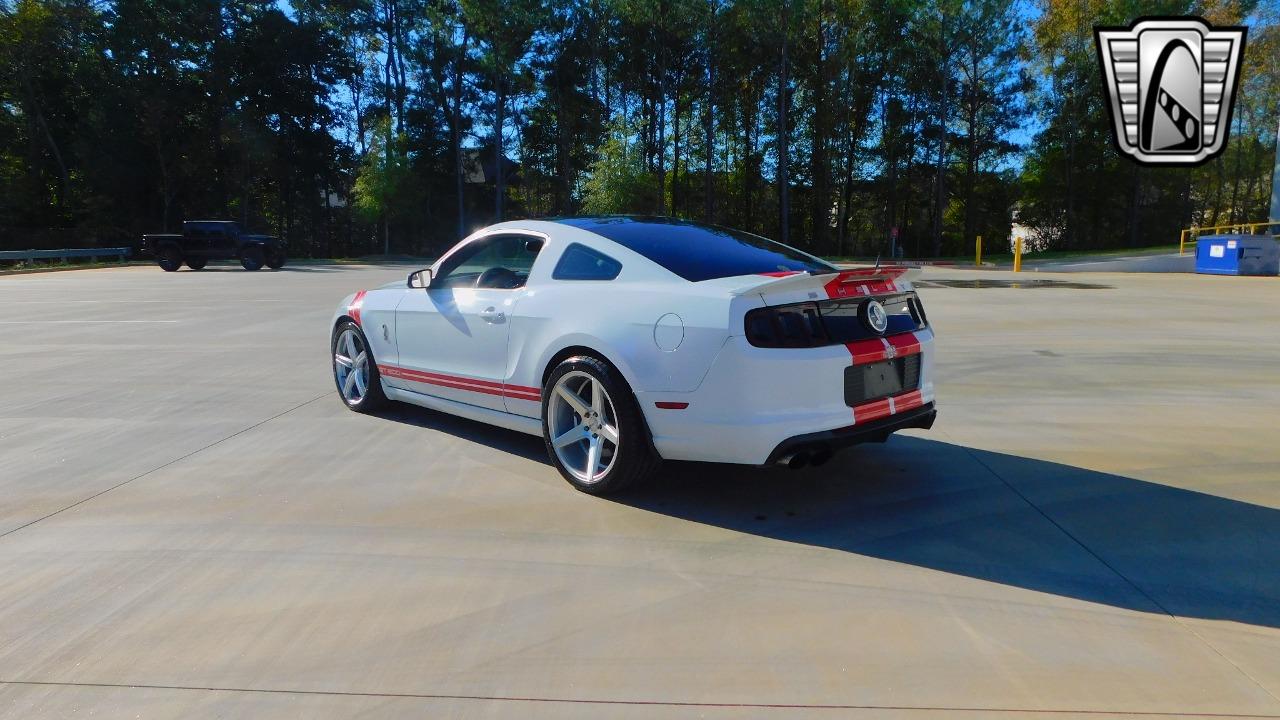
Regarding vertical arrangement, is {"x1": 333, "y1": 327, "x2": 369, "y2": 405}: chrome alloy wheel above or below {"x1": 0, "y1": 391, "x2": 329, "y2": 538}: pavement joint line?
above

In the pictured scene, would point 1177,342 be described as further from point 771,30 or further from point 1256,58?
point 1256,58

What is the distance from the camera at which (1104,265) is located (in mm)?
30891

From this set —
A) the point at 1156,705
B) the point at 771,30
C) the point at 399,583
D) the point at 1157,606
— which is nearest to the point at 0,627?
the point at 399,583

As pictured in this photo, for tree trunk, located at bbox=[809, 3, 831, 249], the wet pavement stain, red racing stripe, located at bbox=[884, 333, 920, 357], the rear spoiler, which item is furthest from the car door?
tree trunk, located at bbox=[809, 3, 831, 249]

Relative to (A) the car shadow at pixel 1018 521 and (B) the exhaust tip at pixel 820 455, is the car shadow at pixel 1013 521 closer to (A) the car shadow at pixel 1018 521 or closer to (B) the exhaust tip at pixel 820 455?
(A) the car shadow at pixel 1018 521

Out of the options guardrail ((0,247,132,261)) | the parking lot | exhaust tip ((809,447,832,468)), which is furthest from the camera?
guardrail ((0,247,132,261))

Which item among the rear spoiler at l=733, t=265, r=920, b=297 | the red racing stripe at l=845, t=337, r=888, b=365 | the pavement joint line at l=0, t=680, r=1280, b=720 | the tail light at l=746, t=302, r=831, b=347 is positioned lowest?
the pavement joint line at l=0, t=680, r=1280, b=720

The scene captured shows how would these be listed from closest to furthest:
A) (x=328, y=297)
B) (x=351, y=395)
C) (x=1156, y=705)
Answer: (x=1156, y=705) → (x=351, y=395) → (x=328, y=297)

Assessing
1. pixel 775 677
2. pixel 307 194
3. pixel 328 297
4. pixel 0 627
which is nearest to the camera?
pixel 775 677

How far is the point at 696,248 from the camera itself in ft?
15.7

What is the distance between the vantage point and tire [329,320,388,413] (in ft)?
21.1

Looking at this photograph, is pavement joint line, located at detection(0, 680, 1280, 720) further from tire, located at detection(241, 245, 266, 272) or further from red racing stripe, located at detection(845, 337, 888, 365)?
tire, located at detection(241, 245, 266, 272)

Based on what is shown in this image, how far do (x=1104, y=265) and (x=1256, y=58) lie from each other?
22.3 m

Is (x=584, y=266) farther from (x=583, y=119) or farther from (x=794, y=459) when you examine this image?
(x=583, y=119)
